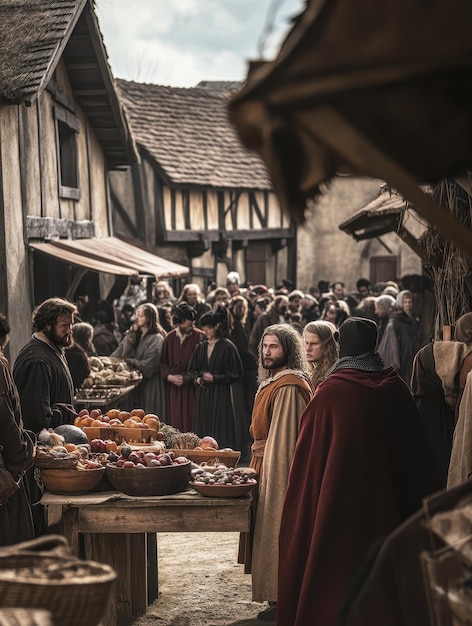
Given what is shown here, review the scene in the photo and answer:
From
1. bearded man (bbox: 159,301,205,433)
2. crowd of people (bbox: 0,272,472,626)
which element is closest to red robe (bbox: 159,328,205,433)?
bearded man (bbox: 159,301,205,433)

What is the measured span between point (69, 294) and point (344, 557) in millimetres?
9616

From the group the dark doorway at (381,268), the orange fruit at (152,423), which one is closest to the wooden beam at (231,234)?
the dark doorway at (381,268)

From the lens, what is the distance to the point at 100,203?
1881 cm

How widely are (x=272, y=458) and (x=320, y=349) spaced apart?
0.96 m

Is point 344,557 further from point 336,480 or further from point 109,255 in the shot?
point 109,255

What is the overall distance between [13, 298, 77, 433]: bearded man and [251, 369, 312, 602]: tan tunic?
1.50m

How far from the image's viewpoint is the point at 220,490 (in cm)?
630

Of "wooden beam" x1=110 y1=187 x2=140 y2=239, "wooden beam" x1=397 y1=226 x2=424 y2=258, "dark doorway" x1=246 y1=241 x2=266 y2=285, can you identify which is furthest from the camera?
"dark doorway" x1=246 y1=241 x2=266 y2=285

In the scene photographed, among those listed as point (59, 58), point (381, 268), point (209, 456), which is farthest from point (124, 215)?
point (209, 456)

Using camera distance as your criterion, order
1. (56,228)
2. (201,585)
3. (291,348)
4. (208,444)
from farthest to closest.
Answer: (56,228), (201,585), (208,444), (291,348)

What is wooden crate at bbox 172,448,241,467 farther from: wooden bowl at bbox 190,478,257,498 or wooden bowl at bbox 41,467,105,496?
wooden bowl at bbox 41,467,105,496

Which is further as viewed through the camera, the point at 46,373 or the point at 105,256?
the point at 105,256

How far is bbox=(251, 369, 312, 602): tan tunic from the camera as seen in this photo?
673 cm

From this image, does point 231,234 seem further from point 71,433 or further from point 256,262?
point 71,433
